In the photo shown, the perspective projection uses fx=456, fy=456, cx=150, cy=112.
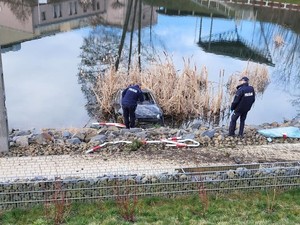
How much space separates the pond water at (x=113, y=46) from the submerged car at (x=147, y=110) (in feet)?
5.09

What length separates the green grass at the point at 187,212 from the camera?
7.86 metres

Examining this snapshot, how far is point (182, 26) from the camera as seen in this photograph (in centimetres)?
3341

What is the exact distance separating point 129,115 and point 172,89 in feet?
13.4

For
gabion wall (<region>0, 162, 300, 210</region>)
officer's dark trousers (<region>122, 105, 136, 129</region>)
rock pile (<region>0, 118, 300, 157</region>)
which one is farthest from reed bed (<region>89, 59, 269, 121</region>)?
gabion wall (<region>0, 162, 300, 210</region>)

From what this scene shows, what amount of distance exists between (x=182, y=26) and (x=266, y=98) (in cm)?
1384

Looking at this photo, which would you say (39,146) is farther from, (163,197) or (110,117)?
(110,117)

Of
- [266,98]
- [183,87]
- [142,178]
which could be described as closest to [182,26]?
[266,98]

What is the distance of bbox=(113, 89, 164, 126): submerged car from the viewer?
16.1 meters

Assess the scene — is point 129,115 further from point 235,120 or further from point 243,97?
point 243,97

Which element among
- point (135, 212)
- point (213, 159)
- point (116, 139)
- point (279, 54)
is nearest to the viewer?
point (135, 212)

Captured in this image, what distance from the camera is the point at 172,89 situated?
1819 centimetres

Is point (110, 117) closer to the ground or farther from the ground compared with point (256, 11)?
closer to the ground

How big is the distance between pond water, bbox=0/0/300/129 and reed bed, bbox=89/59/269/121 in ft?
4.47

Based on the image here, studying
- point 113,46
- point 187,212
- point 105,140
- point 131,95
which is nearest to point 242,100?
point 131,95
